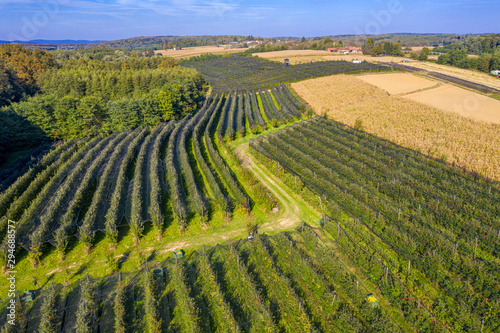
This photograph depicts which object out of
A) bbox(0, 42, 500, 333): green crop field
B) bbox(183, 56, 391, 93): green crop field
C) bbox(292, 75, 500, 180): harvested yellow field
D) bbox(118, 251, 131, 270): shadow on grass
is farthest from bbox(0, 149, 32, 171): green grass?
bbox(292, 75, 500, 180): harvested yellow field

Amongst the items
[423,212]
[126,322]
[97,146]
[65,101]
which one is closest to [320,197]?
[423,212]

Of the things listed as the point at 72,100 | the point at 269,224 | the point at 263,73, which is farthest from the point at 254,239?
the point at 263,73

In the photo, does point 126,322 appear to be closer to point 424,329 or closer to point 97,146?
point 424,329

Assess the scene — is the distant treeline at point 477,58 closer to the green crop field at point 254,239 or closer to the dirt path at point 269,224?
the green crop field at point 254,239

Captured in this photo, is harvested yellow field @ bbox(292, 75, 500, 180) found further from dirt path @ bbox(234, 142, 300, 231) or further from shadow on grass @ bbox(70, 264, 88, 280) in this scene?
shadow on grass @ bbox(70, 264, 88, 280)

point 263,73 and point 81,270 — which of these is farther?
point 263,73

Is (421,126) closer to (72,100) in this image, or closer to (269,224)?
(269,224)

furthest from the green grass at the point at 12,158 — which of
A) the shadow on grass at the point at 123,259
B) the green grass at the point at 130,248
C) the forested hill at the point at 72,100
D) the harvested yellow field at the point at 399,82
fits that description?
the harvested yellow field at the point at 399,82
